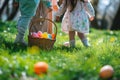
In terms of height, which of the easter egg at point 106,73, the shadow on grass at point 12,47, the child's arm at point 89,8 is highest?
the child's arm at point 89,8

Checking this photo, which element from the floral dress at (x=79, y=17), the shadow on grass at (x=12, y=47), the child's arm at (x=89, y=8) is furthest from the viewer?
the child's arm at (x=89, y=8)

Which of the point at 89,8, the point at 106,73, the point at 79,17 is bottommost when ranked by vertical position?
the point at 106,73

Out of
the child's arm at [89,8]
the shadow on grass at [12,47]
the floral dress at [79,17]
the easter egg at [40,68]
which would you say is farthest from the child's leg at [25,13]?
the easter egg at [40,68]

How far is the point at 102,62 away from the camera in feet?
20.5

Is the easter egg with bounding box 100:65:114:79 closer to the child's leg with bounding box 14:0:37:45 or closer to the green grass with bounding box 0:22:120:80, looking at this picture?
the green grass with bounding box 0:22:120:80

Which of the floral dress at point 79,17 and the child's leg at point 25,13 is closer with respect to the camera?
the child's leg at point 25,13

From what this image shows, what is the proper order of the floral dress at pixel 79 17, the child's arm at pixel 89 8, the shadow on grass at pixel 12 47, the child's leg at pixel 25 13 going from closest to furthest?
the shadow on grass at pixel 12 47, the child's leg at pixel 25 13, the floral dress at pixel 79 17, the child's arm at pixel 89 8

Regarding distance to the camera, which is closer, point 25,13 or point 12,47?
point 12,47

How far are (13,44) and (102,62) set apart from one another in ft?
5.98

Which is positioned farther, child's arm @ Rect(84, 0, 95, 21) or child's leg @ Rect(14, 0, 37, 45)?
child's arm @ Rect(84, 0, 95, 21)

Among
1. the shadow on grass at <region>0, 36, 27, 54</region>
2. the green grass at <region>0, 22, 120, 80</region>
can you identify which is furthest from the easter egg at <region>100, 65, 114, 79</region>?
the shadow on grass at <region>0, 36, 27, 54</region>

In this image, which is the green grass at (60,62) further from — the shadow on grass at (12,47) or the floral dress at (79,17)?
the floral dress at (79,17)

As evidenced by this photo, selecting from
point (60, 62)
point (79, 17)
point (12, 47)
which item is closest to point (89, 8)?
point (79, 17)

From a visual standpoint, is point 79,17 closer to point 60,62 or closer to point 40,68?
point 60,62
